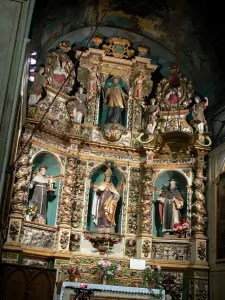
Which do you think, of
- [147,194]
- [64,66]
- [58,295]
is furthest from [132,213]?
[64,66]

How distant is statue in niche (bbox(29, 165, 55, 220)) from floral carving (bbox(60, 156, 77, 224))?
475 millimetres

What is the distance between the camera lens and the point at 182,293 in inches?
516

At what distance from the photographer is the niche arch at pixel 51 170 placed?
13.6 m

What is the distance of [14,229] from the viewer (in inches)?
469

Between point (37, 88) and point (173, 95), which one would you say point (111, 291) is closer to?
point (37, 88)

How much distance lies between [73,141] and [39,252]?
12.3ft

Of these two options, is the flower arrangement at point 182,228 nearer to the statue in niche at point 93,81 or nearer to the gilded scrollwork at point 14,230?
the gilded scrollwork at point 14,230

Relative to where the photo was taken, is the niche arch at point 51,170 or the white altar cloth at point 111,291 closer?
the white altar cloth at point 111,291

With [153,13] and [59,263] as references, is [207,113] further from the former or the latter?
[59,263]

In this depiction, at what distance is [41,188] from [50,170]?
38.6 inches

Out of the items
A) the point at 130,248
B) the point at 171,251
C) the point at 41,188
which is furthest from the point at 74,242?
the point at 171,251

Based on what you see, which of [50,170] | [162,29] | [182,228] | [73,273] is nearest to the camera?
[73,273]

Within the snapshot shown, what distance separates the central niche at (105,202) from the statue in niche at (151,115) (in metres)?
1.91

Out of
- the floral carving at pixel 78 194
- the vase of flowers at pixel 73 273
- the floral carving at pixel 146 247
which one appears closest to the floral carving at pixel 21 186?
the floral carving at pixel 78 194
